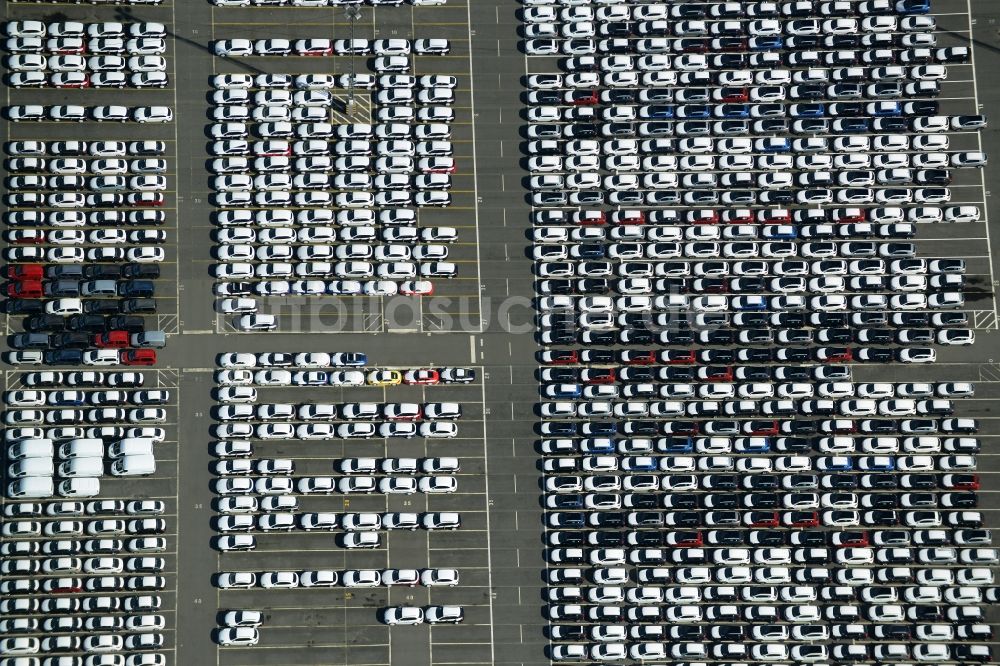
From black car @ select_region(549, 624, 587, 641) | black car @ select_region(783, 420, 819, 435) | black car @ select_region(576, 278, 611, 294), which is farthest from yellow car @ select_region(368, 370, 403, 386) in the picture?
black car @ select_region(783, 420, 819, 435)

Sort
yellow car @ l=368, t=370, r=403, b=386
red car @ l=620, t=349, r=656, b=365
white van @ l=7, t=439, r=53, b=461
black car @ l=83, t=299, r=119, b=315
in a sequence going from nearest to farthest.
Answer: white van @ l=7, t=439, r=53, b=461
yellow car @ l=368, t=370, r=403, b=386
black car @ l=83, t=299, r=119, b=315
red car @ l=620, t=349, r=656, b=365

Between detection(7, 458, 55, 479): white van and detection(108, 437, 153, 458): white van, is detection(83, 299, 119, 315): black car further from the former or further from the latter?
detection(7, 458, 55, 479): white van

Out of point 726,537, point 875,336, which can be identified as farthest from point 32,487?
point 875,336

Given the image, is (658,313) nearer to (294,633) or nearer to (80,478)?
(294,633)

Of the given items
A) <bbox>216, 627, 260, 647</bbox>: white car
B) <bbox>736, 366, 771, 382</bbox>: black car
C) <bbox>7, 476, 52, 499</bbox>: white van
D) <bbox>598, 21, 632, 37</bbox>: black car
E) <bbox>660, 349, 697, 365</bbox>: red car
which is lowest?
<bbox>216, 627, 260, 647</bbox>: white car

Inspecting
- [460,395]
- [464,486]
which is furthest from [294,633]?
[460,395]

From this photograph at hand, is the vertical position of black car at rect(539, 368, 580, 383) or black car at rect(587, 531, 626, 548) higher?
black car at rect(539, 368, 580, 383)

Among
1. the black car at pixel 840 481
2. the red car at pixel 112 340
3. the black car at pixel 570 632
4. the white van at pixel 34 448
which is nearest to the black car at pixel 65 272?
the red car at pixel 112 340
